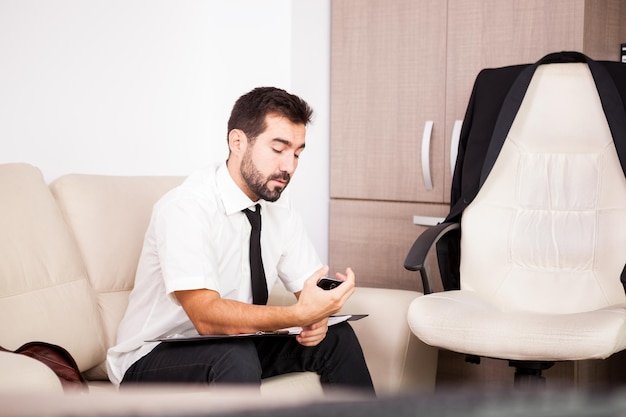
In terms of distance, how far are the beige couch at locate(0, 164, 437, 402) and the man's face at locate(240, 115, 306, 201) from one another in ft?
1.33

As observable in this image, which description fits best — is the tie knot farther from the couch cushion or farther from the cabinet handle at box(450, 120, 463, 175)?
the cabinet handle at box(450, 120, 463, 175)

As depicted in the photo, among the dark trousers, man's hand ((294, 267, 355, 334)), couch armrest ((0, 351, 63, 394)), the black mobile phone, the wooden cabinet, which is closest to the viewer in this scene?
couch armrest ((0, 351, 63, 394))

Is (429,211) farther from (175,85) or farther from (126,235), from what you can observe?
(126,235)

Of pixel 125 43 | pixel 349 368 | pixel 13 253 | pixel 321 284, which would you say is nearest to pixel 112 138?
pixel 125 43

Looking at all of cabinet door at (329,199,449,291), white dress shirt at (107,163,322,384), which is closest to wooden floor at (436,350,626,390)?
cabinet door at (329,199,449,291)

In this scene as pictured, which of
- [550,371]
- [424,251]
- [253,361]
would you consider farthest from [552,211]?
[253,361]

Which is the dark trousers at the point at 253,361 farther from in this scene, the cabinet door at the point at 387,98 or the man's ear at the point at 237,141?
the cabinet door at the point at 387,98

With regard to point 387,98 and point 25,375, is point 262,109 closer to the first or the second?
point 25,375

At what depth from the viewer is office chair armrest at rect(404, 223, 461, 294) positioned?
2234mm

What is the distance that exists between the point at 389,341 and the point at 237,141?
0.71m

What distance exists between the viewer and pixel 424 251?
2295mm

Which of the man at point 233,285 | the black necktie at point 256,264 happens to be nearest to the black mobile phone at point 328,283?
the man at point 233,285

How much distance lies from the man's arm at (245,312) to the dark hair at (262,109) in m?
0.47

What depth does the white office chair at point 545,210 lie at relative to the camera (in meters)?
2.40
